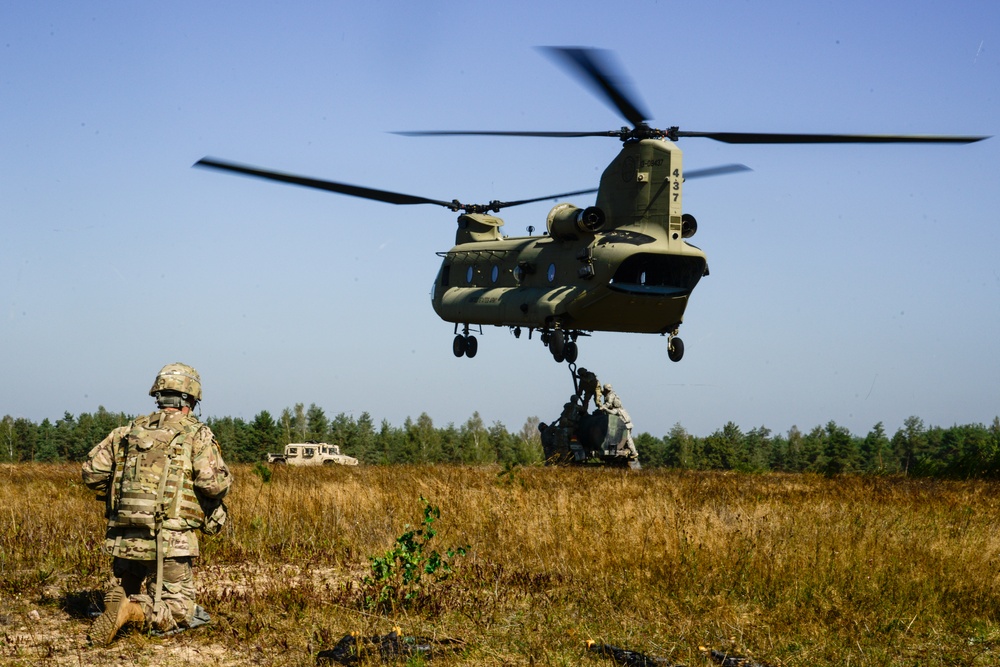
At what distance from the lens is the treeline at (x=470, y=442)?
43.8 m

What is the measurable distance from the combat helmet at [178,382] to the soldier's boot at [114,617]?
56.6 inches

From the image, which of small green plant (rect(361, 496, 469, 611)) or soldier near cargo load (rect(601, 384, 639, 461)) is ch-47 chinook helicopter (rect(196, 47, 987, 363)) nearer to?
soldier near cargo load (rect(601, 384, 639, 461))

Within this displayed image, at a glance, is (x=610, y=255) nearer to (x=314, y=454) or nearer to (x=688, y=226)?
(x=688, y=226)

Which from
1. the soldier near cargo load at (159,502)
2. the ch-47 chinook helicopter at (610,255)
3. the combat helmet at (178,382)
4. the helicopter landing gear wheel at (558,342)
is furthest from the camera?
the helicopter landing gear wheel at (558,342)

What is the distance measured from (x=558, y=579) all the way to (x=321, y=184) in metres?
12.1

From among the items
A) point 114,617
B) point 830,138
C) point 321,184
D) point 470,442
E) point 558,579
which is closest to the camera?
point 114,617

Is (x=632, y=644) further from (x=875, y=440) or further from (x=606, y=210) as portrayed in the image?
(x=875, y=440)

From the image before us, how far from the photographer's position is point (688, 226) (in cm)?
2012

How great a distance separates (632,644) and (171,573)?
322 centimetres

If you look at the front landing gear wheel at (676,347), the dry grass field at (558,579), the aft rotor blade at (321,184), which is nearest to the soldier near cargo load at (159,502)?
the dry grass field at (558,579)

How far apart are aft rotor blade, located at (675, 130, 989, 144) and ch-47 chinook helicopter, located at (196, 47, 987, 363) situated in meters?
0.09

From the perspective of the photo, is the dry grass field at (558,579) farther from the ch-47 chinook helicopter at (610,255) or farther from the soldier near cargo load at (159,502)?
the ch-47 chinook helicopter at (610,255)

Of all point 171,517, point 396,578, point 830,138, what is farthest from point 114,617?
point 830,138

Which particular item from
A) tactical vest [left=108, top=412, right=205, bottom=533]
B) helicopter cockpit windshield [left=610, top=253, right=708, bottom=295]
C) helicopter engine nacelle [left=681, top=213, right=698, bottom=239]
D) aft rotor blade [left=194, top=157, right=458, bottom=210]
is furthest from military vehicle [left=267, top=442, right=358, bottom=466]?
tactical vest [left=108, top=412, right=205, bottom=533]
